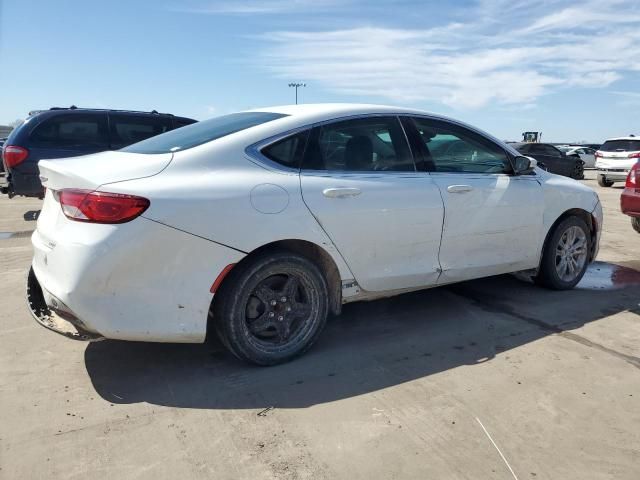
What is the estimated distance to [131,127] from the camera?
29.1 ft

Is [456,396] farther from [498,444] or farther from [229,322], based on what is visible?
[229,322]

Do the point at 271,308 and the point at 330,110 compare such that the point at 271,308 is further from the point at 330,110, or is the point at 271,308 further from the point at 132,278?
the point at 330,110

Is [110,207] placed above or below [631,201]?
above

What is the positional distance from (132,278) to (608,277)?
5.03 meters

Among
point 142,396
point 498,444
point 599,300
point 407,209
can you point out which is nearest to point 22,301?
point 142,396

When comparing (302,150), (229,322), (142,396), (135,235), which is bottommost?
(142,396)

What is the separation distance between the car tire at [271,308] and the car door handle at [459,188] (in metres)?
1.25

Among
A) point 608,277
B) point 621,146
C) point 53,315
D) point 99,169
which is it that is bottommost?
point 608,277

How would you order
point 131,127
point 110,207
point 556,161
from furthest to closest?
point 556,161, point 131,127, point 110,207

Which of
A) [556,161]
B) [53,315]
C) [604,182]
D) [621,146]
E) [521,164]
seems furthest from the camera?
[556,161]

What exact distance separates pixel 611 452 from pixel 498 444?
53 cm

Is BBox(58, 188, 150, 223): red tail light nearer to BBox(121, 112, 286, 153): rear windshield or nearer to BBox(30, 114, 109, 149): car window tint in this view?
BBox(121, 112, 286, 153): rear windshield

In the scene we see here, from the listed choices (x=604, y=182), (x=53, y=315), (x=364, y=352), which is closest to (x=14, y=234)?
(x=53, y=315)

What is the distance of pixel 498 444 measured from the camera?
2.56 meters
